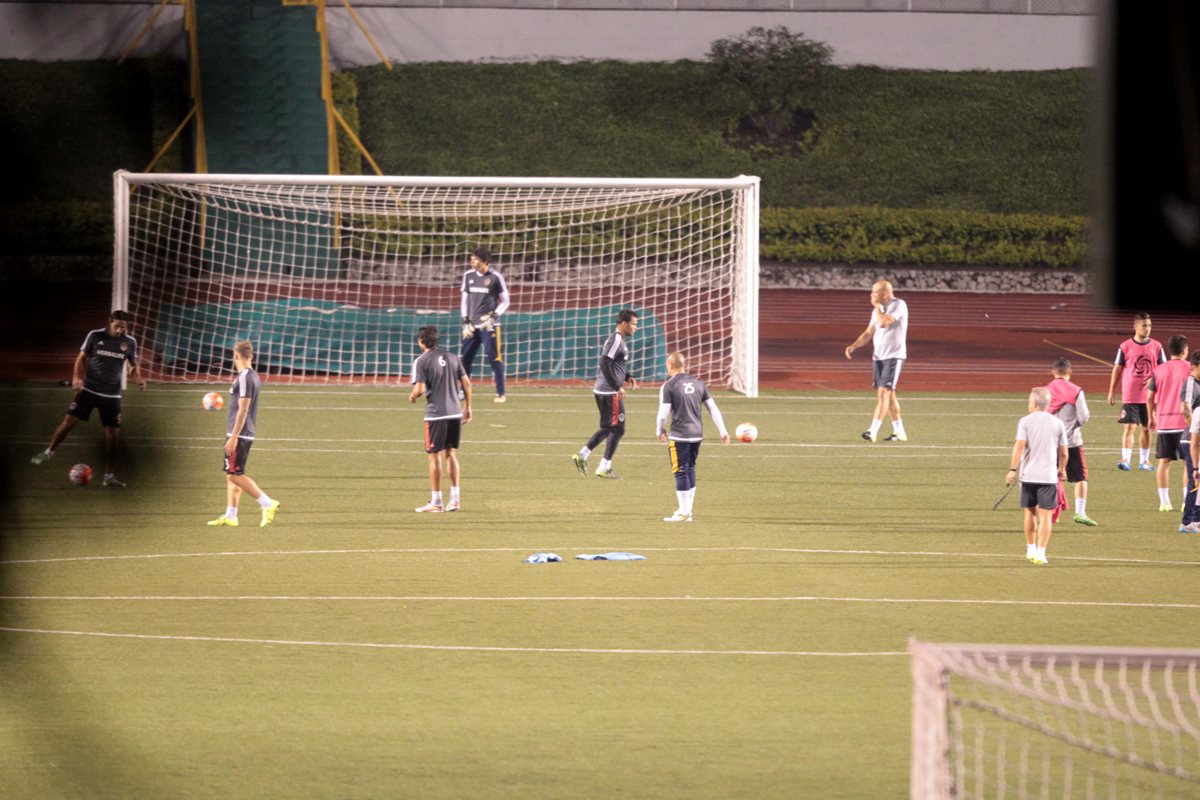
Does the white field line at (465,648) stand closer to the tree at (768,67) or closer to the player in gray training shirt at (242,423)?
the player in gray training shirt at (242,423)

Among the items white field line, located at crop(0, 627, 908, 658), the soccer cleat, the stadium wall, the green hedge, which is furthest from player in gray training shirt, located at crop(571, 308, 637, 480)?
the stadium wall

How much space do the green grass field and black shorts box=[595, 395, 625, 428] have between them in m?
0.63

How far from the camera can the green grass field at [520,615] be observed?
6203 mm

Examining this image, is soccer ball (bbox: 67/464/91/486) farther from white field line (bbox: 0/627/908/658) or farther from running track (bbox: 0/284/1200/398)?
running track (bbox: 0/284/1200/398)

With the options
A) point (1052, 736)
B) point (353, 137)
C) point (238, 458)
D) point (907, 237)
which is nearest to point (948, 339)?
point (907, 237)

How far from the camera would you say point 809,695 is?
8047mm

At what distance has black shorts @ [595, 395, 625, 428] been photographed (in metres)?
15.1

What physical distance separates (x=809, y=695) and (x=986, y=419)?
13242 millimetres

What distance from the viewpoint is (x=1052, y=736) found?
5219 mm

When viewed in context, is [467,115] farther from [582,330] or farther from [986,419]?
[986,419]

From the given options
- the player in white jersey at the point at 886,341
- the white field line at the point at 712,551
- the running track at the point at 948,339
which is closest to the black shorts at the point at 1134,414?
the player in white jersey at the point at 886,341

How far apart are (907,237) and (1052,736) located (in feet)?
107

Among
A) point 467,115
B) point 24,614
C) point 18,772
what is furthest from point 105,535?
point 467,115

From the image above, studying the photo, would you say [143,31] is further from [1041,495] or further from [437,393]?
[437,393]
